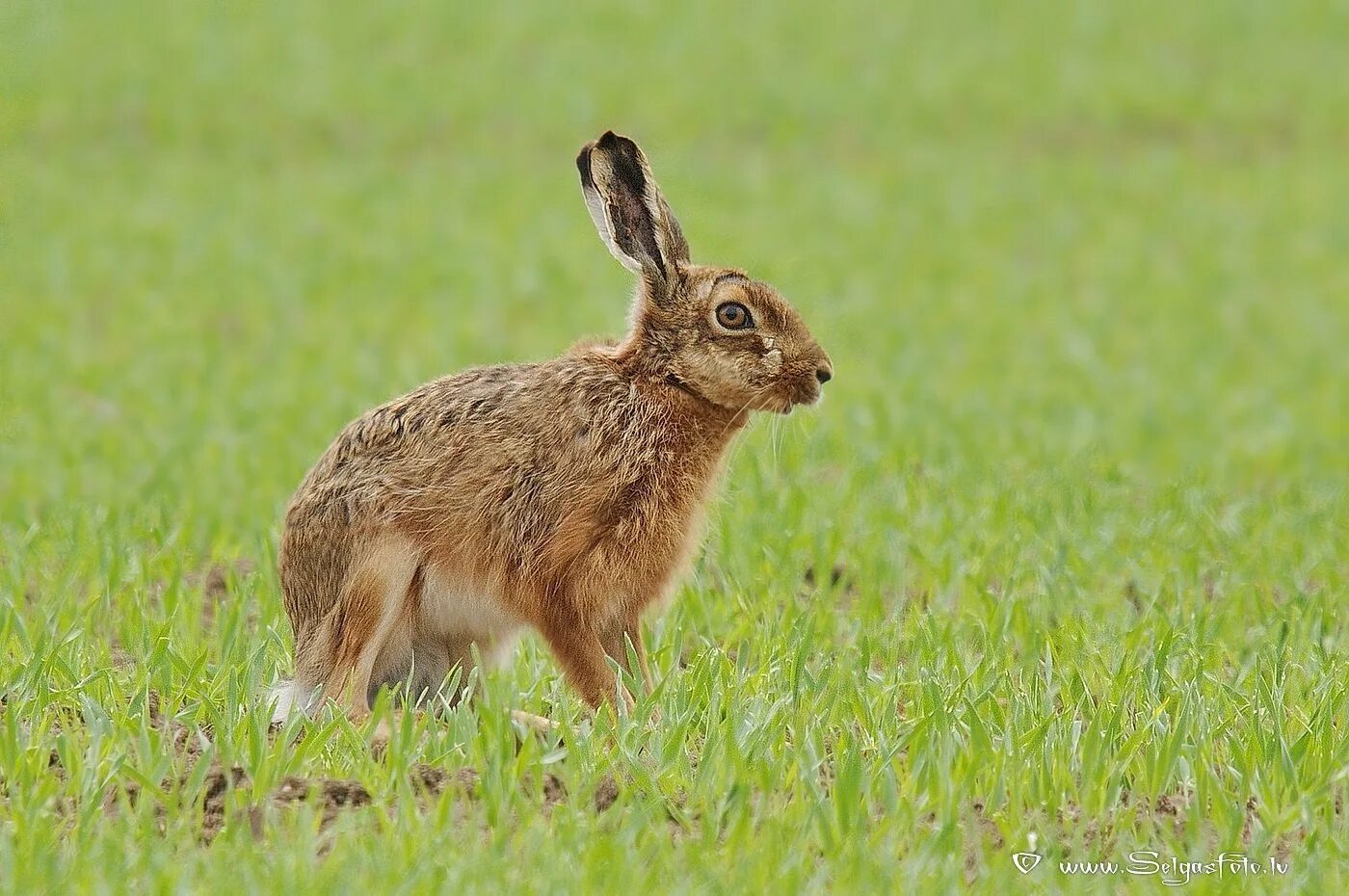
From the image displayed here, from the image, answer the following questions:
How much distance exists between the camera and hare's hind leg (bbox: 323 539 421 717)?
5168 millimetres

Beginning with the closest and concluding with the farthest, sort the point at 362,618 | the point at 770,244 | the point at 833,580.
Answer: the point at 362,618
the point at 833,580
the point at 770,244

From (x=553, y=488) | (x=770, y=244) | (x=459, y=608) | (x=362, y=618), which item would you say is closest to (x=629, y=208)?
(x=553, y=488)

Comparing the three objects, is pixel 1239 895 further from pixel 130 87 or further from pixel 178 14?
pixel 178 14

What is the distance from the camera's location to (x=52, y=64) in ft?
76.0

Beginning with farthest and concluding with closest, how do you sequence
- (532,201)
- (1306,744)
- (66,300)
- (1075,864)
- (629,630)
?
1. (532,201)
2. (66,300)
3. (629,630)
4. (1306,744)
5. (1075,864)

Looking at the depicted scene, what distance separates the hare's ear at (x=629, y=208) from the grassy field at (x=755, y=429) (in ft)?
1.88

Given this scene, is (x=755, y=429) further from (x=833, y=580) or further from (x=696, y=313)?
(x=696, y=313)

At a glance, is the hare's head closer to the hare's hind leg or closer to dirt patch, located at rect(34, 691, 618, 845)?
the hare's hind leg

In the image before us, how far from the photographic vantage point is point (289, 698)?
5281 mm

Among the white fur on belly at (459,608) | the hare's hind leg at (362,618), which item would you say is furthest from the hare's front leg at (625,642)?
the hare's hind leg at (362,618)

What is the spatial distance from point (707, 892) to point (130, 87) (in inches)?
824

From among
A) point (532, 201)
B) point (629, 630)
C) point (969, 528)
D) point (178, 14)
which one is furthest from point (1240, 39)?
point (629, 630)

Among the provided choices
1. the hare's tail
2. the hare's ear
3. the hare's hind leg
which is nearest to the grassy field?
the hare's tail

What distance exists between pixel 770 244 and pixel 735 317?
10.9 meters
